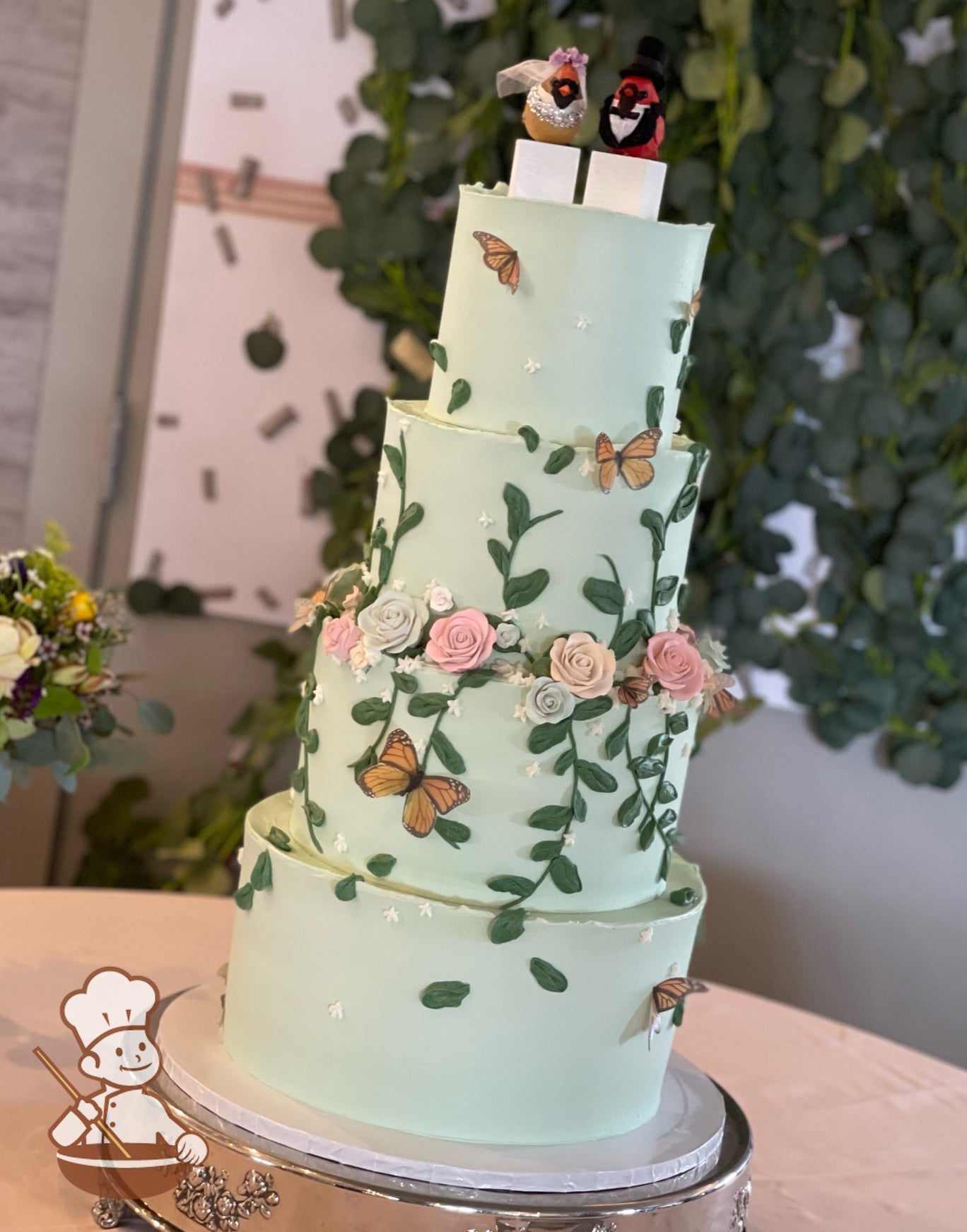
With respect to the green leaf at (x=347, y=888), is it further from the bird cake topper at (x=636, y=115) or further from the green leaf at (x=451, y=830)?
the bird cake topper at (x=636, y=115)

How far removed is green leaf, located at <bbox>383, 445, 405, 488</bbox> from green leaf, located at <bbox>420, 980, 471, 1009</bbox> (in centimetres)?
45

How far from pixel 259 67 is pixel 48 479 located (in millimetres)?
909

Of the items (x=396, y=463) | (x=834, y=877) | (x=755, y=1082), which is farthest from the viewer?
(x=834, y=877)

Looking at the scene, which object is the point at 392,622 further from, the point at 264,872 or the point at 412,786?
the point at 264,872

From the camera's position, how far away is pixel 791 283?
2.39 meters

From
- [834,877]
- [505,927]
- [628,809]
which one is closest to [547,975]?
[505,927]

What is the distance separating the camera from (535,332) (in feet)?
3.84

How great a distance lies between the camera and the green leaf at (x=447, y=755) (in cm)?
116

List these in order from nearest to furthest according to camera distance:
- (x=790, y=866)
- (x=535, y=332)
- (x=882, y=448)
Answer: (x=535, y=332) < (x=882, y=448) < (x=790, y=866)

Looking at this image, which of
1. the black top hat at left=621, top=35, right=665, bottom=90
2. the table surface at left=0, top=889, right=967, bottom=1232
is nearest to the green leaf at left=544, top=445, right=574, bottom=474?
the black top hat at left=621, top=35, right=665, bottom=90

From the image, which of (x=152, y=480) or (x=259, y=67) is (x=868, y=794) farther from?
(x=259, y=67)

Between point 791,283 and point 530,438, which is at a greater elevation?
point 791,283

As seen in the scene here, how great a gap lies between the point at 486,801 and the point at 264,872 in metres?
0.23

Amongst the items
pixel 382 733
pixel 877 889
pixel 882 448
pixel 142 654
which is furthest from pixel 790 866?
pixel 382 733
